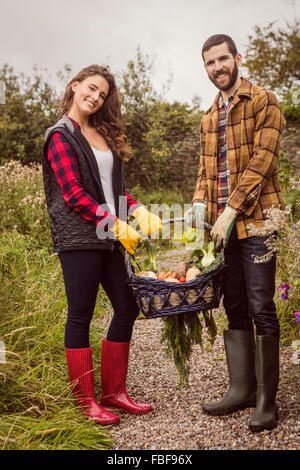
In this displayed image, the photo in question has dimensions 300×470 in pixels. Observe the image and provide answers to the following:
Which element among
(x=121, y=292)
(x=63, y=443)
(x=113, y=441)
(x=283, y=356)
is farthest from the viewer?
(x=283, y=356)

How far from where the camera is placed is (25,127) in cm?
1170

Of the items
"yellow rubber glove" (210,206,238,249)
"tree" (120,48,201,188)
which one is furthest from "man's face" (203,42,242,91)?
"tree" (120,48,201,188)

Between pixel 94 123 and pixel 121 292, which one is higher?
pixel 94 123

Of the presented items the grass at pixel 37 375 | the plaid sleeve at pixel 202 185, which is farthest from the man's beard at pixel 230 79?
the grass at pixel 37 375

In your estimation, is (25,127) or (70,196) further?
(25,127)

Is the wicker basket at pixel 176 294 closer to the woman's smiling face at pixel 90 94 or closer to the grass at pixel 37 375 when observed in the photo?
the grass at pixel 37 375

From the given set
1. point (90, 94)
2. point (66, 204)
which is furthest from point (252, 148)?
point (66, 204)

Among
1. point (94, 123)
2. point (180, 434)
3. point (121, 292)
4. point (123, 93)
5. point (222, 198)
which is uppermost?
point (123, 93)

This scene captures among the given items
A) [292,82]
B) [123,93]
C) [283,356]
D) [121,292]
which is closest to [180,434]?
[121,292]

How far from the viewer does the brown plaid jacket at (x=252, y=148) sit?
7.73 feet

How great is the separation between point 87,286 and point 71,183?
0.55 metres

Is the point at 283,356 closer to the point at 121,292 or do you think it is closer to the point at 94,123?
the point at 121,292

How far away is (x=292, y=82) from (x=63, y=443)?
14.2 metres

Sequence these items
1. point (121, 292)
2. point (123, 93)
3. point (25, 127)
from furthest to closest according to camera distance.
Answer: point (25, 127), point (123, 93), point (121, 292)
